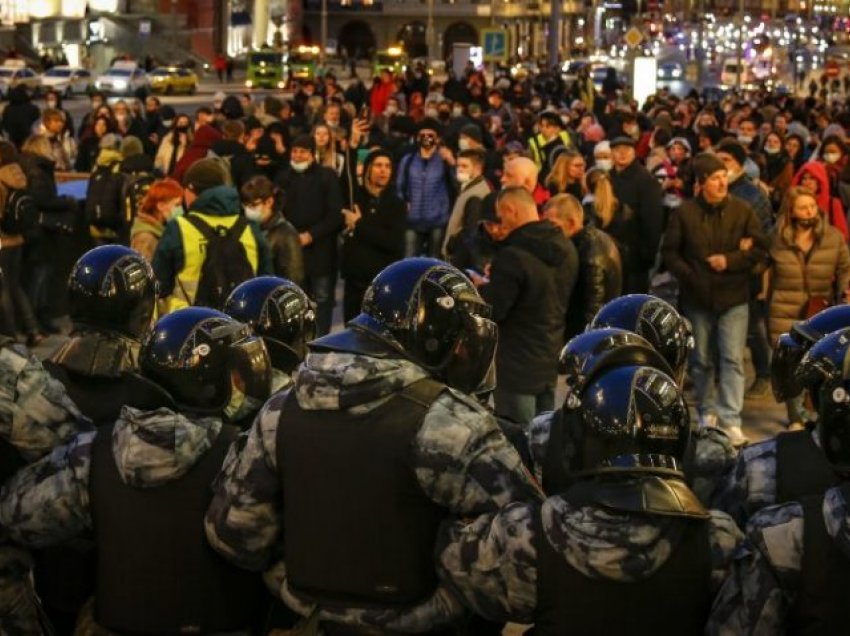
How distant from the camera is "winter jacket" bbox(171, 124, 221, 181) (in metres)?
16.3

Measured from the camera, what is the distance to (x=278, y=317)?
6164 millimetres

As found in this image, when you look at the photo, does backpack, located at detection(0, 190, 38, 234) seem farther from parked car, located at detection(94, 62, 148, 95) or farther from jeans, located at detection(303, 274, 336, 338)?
parked car, located at detection(94, 62, 148, 95)

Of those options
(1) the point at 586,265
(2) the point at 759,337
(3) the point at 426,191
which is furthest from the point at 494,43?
(1) the point at 586,265

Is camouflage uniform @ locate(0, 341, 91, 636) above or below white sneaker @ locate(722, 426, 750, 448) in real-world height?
above

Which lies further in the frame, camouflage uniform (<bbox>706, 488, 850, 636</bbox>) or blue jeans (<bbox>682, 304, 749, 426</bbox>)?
blue jeans (<bbox>682, 304, 749, 426</bbox>)

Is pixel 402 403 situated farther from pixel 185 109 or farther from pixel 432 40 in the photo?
pixel 432 40

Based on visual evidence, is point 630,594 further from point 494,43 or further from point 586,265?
point 494,43

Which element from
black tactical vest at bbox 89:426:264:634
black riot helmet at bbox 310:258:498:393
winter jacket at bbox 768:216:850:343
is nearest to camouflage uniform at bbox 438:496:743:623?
black riot helmet at bbox 310:258:498:393

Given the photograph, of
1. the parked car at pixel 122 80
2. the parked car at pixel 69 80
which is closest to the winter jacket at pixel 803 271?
the parked car at pixel 122 80

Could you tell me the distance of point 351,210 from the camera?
46.8ft

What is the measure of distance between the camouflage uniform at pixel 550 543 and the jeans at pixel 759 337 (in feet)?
26.8

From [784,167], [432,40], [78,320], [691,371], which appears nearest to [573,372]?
[78,320]

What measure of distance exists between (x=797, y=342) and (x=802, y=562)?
5.90 feet

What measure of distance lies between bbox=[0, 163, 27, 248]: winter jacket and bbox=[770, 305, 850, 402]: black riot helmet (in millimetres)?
7965
